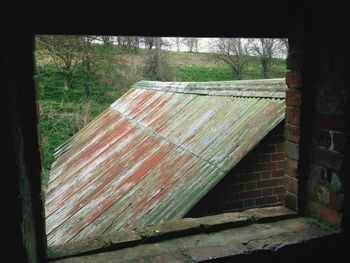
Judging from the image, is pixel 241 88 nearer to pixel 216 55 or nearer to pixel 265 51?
pixel 265 51

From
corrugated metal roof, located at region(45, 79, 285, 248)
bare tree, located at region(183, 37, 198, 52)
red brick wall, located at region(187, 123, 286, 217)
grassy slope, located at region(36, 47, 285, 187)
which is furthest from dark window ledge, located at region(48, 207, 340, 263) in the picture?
bare tree, located at region(183, 37, 198, 52)

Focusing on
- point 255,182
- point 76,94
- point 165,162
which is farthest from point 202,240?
point 76,94

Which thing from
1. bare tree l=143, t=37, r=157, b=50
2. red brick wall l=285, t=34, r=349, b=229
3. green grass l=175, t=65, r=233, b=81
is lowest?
red brick wall l=285, t=34, r=349, b=229

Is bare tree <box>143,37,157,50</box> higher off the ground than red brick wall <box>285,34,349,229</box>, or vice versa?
bare tree <box>143,37,157,50</box>

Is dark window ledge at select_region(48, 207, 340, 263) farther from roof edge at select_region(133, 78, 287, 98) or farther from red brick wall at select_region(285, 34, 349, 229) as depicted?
roof edge at select_region(133, 78, 287, 98)

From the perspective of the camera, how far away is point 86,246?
2039 mm

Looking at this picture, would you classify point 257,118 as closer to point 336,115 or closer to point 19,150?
point 336,115

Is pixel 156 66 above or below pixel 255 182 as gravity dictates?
above

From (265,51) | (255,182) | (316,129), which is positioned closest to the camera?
(316,129)

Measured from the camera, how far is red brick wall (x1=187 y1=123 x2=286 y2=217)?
419 centimetres

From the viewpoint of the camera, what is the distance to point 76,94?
78.2ft

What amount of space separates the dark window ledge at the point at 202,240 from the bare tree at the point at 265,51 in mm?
25918

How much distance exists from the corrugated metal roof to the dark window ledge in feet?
4.84

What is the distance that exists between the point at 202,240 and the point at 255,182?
2.52 meters
